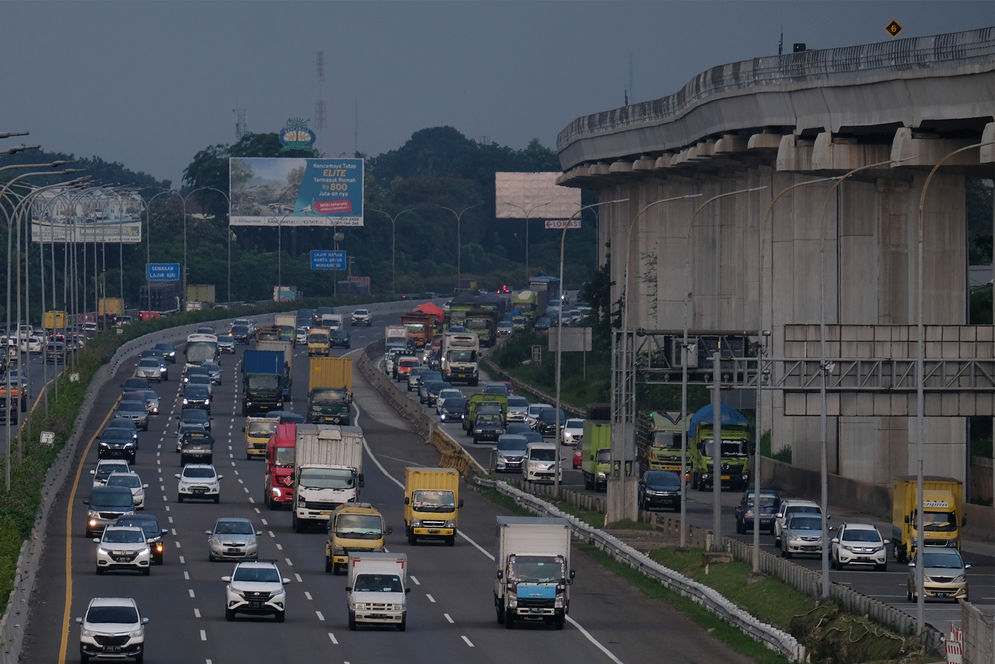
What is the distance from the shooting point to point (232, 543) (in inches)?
2128

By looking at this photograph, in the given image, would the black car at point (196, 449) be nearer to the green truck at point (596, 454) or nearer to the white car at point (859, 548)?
the green truck at point (596, 454)

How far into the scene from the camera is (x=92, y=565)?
53031 mm

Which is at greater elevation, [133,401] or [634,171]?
[634,171]

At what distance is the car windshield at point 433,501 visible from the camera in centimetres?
6088

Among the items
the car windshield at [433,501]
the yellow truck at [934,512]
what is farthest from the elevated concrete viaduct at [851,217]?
the car windshield at [433,501]

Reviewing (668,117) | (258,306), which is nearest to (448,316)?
(258,306)

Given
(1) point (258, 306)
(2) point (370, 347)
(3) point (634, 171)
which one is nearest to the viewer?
(3) point (634, 171)

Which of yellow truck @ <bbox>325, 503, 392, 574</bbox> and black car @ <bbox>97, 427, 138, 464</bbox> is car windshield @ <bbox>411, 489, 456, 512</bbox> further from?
black car @ <bbox>97, 427, 138, 464</bbox>

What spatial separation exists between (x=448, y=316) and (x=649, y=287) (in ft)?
126

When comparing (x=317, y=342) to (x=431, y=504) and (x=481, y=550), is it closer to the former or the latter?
(x=431, y=504)

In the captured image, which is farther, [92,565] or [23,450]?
[23,450]

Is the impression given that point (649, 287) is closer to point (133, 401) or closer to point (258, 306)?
point (133, 401)

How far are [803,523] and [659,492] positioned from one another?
52.9 feet

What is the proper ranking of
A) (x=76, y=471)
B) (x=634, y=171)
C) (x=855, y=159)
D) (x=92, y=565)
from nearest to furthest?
(x=92, y=565) → (x=855, y=159) → (x=76, y=471) → (x=634, y=171)
